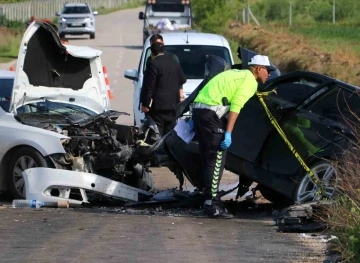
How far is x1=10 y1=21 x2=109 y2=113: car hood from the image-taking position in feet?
42.2

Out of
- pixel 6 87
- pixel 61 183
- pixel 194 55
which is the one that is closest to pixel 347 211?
pixel 61 183

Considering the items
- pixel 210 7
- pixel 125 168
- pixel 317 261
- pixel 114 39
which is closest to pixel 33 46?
pixel 125 168

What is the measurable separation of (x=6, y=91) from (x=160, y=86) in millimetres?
2065

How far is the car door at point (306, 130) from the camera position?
10141 mm

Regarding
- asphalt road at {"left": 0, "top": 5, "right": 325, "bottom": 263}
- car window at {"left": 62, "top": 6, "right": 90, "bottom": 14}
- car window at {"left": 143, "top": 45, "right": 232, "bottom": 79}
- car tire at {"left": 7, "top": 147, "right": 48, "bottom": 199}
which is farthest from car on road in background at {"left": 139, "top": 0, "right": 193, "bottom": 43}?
asphalt road at {"left": 0, "top": 5, "right": 325, "bottom": 263}

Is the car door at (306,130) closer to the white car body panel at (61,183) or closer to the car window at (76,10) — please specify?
the white car body panel at (61,183)

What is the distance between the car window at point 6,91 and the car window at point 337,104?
419 centimetres

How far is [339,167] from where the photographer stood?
897cm

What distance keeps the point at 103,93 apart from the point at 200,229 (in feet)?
15.4

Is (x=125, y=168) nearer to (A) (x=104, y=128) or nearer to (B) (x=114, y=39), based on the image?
(A) (x=104, y=128)

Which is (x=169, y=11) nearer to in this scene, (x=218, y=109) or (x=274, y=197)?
(x=274, y=197)

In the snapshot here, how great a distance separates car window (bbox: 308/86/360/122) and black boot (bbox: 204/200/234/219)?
1.41 m

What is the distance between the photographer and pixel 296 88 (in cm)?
1114

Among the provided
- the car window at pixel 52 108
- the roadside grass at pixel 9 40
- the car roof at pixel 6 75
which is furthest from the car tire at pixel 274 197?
the roadside grass at pixel 9 40
